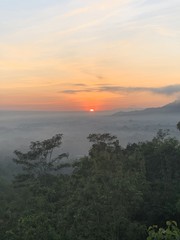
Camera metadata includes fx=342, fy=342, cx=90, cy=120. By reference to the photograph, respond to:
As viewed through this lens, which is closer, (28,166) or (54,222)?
(54,222)

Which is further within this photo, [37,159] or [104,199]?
[37,159]

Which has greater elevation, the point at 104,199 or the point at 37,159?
the point at 104,199

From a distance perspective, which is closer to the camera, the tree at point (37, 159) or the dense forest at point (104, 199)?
the dense forest at point (104, 199)

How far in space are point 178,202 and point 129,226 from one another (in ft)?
20.8

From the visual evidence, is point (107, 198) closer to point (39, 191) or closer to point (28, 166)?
point (39, 191)

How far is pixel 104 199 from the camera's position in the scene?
19.8m

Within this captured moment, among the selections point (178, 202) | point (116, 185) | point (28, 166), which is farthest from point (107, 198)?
point (28, 166)

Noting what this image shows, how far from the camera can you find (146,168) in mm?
36688

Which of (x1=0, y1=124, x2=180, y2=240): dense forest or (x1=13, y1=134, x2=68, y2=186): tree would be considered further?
(x1=13, y1=134, x2=68, y2=186): tree

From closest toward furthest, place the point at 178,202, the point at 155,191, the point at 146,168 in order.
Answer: the point at 178,202, the point at 155,191, the point at 146,168

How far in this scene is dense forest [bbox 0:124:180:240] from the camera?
19.4 meters

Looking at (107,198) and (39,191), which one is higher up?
(107,198)

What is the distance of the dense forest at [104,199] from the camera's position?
1944 cm

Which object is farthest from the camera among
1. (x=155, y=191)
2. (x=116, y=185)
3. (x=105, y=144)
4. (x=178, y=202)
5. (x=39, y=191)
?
(x=105, y=144)
